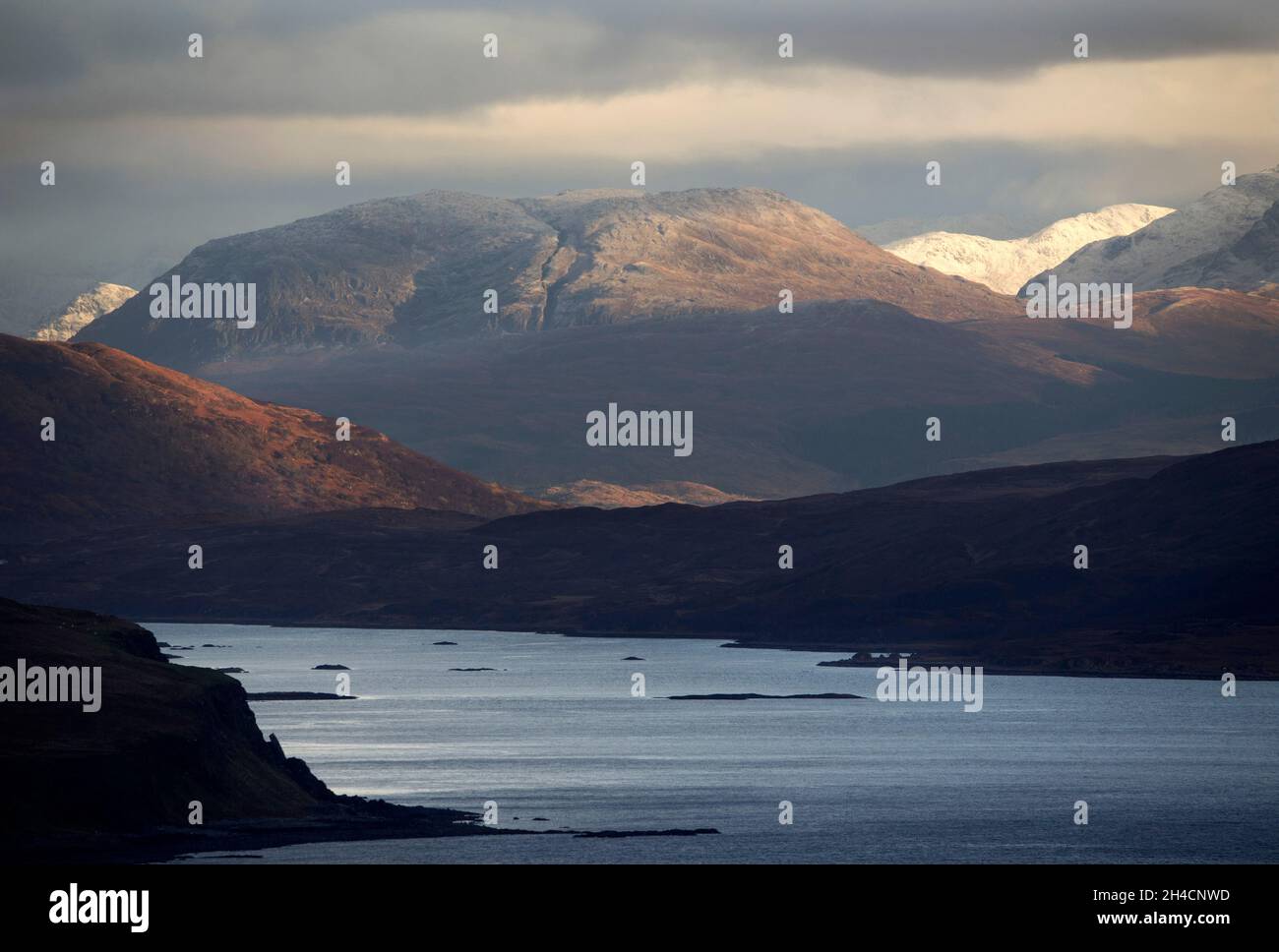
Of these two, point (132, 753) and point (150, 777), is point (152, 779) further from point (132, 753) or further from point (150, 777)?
point (132, 753)

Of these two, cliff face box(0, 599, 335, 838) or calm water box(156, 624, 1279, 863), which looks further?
calm water box(156, 624, 1279, 863)

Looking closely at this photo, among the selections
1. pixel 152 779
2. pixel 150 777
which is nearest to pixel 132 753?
pixel 150 777

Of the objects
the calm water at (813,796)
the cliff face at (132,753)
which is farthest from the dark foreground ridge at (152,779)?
the calm water at (813,796)

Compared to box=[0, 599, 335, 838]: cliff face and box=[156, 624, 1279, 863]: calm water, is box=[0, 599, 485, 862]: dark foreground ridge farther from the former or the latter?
box=[156, 624, 1279, 863]: calm water

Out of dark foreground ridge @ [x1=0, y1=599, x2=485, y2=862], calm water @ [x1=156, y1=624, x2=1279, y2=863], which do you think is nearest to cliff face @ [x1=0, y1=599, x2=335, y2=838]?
dark foreground ridge @ [x1=0, y1=599, x2=485, y2=862]

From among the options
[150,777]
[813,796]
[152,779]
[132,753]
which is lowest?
[813,796]

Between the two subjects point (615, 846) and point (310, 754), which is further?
point (310, 754)

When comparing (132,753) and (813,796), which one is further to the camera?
(813,796)
